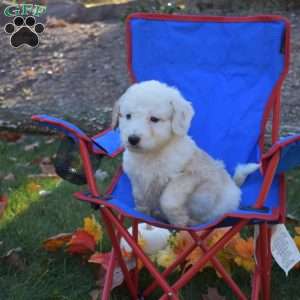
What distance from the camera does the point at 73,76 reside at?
18.9 feet

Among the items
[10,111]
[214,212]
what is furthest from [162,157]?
[10,111]

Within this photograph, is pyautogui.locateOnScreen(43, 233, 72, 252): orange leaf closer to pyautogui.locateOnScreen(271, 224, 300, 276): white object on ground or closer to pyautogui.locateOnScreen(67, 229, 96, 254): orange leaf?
pyautogui.locateOnScreen(67, 229, 96, 254): orange leaf

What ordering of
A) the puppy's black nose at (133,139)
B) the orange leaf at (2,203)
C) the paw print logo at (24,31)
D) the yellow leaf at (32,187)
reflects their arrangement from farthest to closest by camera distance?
the paw print logo at (24,31)
the yellow leaf at (32,187)
the orange leaf at (2,203)
the puppy's black nose at (133,139)

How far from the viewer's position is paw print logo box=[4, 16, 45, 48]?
18.9 feet

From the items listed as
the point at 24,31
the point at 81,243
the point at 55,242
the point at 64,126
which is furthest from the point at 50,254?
the point at 24,31

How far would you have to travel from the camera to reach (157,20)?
305cm

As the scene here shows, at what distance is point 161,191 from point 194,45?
85cm

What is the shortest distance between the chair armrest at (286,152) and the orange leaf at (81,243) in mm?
1040

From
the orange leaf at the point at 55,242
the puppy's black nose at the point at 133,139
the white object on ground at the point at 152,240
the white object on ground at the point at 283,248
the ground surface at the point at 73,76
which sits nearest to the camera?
the puppy's black nose at the point at 133,139

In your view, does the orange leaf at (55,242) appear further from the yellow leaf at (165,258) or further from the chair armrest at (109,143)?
the chair armrest at (109,143)

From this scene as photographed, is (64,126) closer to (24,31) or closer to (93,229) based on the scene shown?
(93,229)

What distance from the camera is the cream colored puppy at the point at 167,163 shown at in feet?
7.91

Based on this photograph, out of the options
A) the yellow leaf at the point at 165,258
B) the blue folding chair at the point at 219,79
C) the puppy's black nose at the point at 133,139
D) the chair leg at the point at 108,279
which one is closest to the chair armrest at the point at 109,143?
the blue folding chair at the point at 219,79
